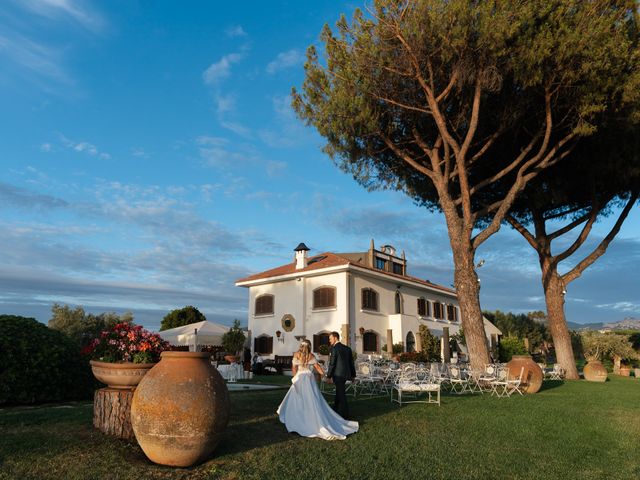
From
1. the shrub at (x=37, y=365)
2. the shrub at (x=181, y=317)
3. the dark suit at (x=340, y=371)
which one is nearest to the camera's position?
the shrub at (x=37, y=365)

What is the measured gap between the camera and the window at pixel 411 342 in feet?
91.6

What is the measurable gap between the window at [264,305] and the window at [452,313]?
1345 cm

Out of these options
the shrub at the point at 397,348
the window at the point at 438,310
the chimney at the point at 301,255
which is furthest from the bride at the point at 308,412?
the window at the point at 438,310

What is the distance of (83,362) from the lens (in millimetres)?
8672

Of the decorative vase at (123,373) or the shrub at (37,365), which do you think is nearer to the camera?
the decorative vase at (123,373)

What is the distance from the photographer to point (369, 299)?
87.3 feet

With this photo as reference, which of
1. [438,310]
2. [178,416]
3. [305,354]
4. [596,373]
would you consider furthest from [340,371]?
[438,310]

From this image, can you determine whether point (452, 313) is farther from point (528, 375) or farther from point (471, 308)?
point (528, 375)

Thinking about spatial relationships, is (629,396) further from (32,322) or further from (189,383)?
(32,322)

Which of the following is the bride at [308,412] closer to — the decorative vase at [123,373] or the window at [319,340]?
the decorative vase at [123,373]

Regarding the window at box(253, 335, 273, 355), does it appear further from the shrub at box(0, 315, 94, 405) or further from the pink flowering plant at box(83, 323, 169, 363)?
the pink flowering plant at box(83, 323, 169, 363)

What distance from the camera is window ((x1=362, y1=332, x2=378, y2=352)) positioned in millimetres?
25812

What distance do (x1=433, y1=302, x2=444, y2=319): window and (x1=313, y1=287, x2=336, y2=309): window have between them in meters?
9.73

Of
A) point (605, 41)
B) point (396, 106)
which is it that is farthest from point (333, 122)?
point (605, 41)
